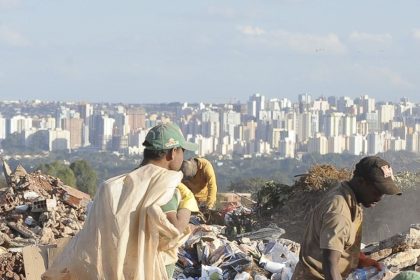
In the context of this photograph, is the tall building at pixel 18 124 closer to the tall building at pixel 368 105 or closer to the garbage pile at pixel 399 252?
the tall building at pixel 368 105

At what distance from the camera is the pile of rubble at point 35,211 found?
12281 mm

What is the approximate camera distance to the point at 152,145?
5.37 m

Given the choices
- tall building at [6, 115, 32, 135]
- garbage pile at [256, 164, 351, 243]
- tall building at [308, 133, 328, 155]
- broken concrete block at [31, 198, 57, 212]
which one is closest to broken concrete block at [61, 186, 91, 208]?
broken concrete block at [31, 198, 57, 212]

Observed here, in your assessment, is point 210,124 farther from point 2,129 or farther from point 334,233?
point 334,233

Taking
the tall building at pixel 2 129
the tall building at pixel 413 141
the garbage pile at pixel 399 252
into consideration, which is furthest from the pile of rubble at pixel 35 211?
the tall building at pixel 2 129

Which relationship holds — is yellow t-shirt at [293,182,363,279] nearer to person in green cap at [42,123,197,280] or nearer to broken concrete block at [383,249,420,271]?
person in green cap at [42,123,197,280]

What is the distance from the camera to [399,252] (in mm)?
9664

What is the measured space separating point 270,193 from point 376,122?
116m

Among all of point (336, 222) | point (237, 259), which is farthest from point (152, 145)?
point (237, 259)

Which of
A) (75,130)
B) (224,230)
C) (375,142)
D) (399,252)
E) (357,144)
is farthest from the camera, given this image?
(75,130)

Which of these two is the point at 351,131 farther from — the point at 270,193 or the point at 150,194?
the point at 150,194

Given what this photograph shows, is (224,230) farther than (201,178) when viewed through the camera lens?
Yes

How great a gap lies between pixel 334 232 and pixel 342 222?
3.0 inches

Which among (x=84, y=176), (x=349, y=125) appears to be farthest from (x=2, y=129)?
(x=84, y=176)
